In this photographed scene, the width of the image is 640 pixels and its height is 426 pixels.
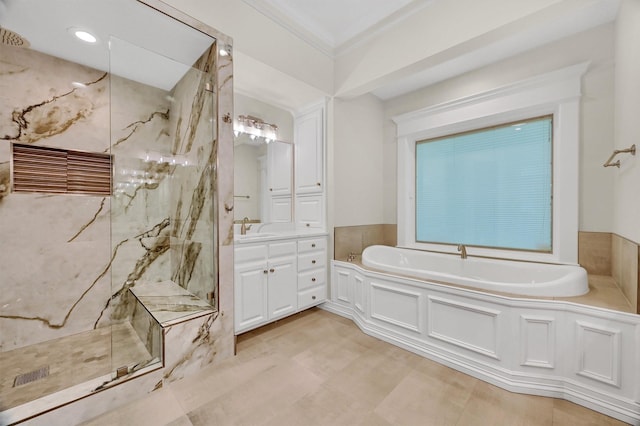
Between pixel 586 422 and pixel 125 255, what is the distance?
3.47m

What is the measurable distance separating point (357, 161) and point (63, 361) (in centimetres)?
311

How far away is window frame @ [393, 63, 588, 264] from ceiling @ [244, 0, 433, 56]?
1.15 metres

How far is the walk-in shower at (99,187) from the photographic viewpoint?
5.93 feet

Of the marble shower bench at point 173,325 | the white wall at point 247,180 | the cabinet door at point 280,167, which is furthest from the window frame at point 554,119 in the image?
the marble shower bench at point 173,325

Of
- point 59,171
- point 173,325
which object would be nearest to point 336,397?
point 173,325

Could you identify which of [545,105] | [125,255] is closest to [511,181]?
[545,105]

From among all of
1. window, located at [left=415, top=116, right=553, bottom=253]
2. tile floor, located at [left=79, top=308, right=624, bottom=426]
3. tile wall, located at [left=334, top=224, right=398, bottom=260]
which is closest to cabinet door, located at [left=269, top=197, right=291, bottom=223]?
tile wall, located at [left=334, top=224, right=398, bottom=260]

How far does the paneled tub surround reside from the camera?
1.44m

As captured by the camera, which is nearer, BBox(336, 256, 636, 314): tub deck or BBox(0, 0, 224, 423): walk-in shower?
BBox(336, 256, 636, 314): tub deck

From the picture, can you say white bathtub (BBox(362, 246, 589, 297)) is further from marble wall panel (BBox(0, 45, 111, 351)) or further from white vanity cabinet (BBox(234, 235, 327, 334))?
marble wall panel (BBox(0, 45, 111, 351))

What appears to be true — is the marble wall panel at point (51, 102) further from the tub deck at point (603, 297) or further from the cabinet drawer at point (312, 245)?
the tub deck at point (603, 297)

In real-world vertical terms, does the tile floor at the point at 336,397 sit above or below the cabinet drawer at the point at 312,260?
below

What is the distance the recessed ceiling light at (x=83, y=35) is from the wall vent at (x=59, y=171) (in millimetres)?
869

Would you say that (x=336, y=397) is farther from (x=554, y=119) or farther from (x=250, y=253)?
(x=554, y=119)
